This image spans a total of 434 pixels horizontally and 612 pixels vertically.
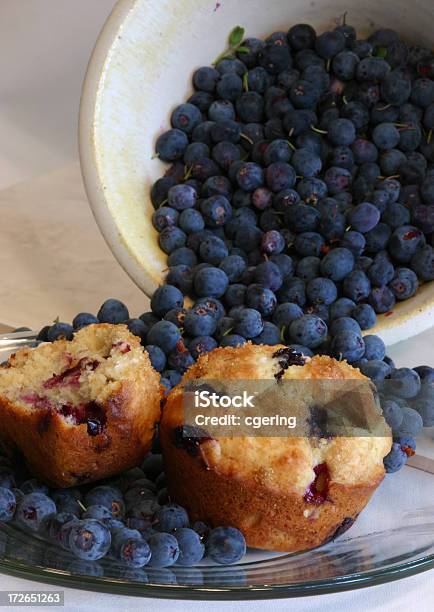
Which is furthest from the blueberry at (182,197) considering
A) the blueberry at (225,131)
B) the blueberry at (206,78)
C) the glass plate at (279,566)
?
the glass plate at (279,566)

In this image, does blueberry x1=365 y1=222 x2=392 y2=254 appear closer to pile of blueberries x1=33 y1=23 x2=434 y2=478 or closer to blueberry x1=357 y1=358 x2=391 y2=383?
pile of blueberries x1=33 y1=23 x2=434 y2=478

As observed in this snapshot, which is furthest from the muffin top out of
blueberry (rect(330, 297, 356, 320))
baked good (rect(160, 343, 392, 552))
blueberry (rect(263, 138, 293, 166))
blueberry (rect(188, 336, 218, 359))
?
blueberry (rect(263, 138, 293, 166))

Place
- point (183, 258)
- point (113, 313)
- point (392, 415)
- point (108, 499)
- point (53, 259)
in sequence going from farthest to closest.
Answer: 1. point (53, 259)
2. point (183, 258)
3. point (113, 313)
4. point (392, 415)
5. point (108, 499)

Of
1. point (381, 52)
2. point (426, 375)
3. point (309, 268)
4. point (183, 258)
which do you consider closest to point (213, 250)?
point (183, 258)

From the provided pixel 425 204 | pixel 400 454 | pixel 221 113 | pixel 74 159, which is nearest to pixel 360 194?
pixel 425 204

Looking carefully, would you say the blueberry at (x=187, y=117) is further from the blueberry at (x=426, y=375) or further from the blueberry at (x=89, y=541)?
the blueberry at (x=89, y=541)

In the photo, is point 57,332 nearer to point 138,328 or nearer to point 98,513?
point 138,328

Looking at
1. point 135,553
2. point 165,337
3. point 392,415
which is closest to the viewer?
point 135,553
